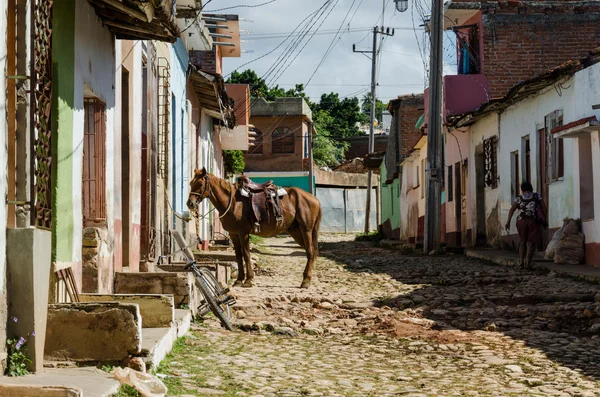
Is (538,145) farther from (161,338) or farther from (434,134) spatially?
(161,338)

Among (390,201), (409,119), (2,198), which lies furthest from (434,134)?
(390,201)

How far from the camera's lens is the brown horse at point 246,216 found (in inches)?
603

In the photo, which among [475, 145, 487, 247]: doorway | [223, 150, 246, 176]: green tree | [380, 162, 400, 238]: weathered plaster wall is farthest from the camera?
[380, 162, 400, 238]: weathered plaster wall

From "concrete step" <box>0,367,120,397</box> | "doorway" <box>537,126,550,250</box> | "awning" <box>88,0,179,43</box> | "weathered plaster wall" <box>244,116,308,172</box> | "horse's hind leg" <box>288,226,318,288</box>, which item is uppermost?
"weathered plaster wall" <box>244,116,308,172</box>

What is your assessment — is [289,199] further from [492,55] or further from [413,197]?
[413,197]

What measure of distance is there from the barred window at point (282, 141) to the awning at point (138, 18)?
149 feet

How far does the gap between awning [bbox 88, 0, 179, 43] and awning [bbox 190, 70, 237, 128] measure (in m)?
10.5

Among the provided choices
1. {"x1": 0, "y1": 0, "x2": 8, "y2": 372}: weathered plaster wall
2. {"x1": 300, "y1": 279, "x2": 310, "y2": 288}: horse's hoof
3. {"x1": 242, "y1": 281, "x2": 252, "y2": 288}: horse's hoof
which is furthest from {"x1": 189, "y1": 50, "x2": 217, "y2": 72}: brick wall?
{"x1": 0, "y1": 0, "x2": 8, "y2": 372}: weathered plaster wall

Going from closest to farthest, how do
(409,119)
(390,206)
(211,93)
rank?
(211,93) < (409,119) < (390,206)

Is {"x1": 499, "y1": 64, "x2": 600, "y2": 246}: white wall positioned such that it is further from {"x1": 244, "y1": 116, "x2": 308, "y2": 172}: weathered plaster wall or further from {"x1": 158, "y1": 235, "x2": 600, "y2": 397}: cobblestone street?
{"x1": 244, "y1": 116, "x2": 308, "y2": 172}: weathered plaster wall

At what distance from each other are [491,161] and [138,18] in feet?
59.2

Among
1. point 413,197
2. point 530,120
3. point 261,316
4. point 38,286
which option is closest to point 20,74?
point 38,286

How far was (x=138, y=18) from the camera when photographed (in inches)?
376

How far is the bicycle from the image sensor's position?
33.5ft
